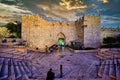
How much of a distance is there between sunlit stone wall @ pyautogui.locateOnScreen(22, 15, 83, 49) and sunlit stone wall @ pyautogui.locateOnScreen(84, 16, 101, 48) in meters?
2.06

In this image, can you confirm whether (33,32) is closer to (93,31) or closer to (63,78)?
(93,31)

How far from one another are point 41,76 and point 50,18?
84.2ft

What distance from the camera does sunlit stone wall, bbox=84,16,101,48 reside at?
2644cm

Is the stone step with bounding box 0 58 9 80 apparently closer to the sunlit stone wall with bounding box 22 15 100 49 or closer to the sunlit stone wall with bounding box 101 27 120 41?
the sunlit stone wall with bounding box 22 15 100 49

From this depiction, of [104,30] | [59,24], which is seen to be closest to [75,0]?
[59,24]

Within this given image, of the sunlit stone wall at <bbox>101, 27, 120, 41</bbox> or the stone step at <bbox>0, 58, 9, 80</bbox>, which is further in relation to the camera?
the sunlit stone wall at <bbox>101, 27, 120, 41</bbox>

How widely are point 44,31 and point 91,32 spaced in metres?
8.54

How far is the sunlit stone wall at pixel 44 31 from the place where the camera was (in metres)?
25.9

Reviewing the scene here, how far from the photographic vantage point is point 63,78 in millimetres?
9297

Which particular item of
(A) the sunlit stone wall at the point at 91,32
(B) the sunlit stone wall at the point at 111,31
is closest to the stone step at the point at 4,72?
(A) the sunlit stone wall at the point at 91,32

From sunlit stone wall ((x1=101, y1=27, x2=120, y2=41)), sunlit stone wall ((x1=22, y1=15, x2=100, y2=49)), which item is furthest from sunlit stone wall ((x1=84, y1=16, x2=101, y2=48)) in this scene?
sunlit stone wall ((x1=101, y1=27, x2=120, y2=41))

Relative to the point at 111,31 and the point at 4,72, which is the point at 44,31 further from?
the point at 4,72

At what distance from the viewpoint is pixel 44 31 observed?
29906 millimetres

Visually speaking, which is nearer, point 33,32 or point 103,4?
point 33,32
